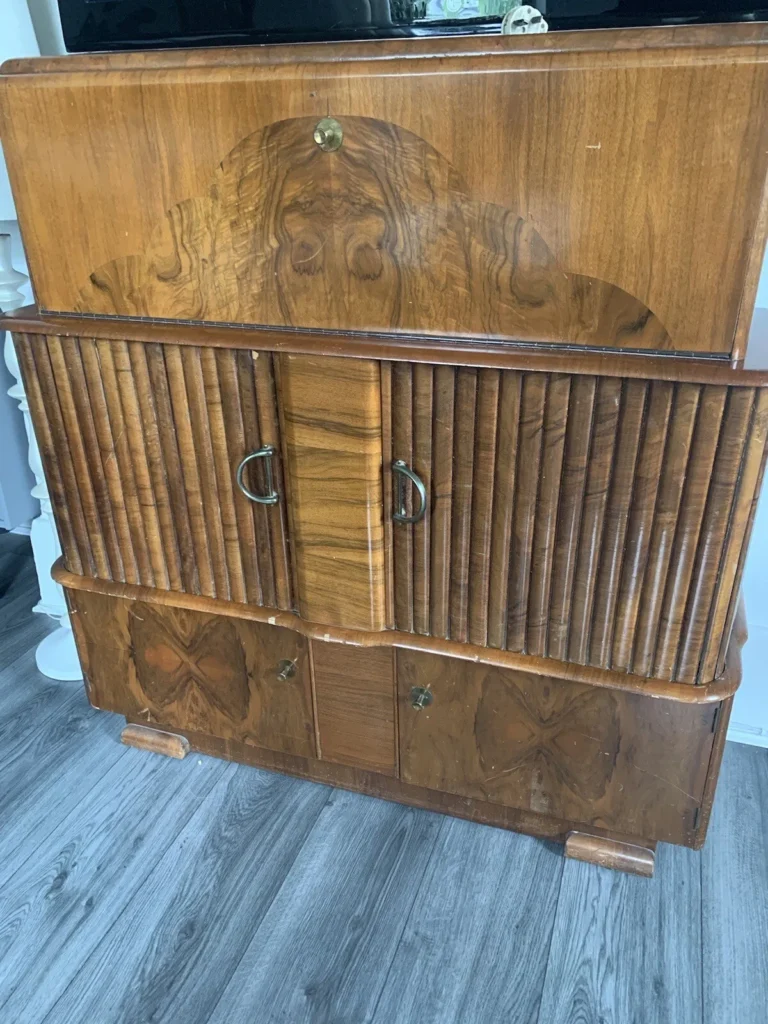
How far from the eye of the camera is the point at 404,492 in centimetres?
98

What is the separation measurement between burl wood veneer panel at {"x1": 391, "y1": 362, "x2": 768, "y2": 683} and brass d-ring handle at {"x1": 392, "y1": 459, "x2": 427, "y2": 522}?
0.03 ft

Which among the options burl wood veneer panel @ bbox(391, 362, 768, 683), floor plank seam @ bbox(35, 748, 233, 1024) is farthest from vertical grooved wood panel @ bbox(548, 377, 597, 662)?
floor plank seam @ bbox(35, 748, 233, 1024)

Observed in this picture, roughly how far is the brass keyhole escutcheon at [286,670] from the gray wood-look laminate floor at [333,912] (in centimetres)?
26

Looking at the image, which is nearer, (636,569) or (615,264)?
(615,264)

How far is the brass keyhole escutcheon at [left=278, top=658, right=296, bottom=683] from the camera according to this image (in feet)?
3.90

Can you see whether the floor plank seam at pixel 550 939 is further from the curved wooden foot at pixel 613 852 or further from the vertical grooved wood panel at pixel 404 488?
the vertical grooved wood panel at pixel 404 488

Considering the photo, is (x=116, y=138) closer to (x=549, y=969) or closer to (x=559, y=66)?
(x=559, y=66)

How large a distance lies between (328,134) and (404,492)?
1.33 ft

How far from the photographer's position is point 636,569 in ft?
3.04

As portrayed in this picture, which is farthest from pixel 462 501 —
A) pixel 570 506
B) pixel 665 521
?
pixel 665 521

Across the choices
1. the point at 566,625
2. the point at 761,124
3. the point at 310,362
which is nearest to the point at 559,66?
the point at 761,124

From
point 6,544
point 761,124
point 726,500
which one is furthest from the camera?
point 6,544

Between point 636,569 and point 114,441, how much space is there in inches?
27.6

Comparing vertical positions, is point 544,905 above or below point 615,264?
below
